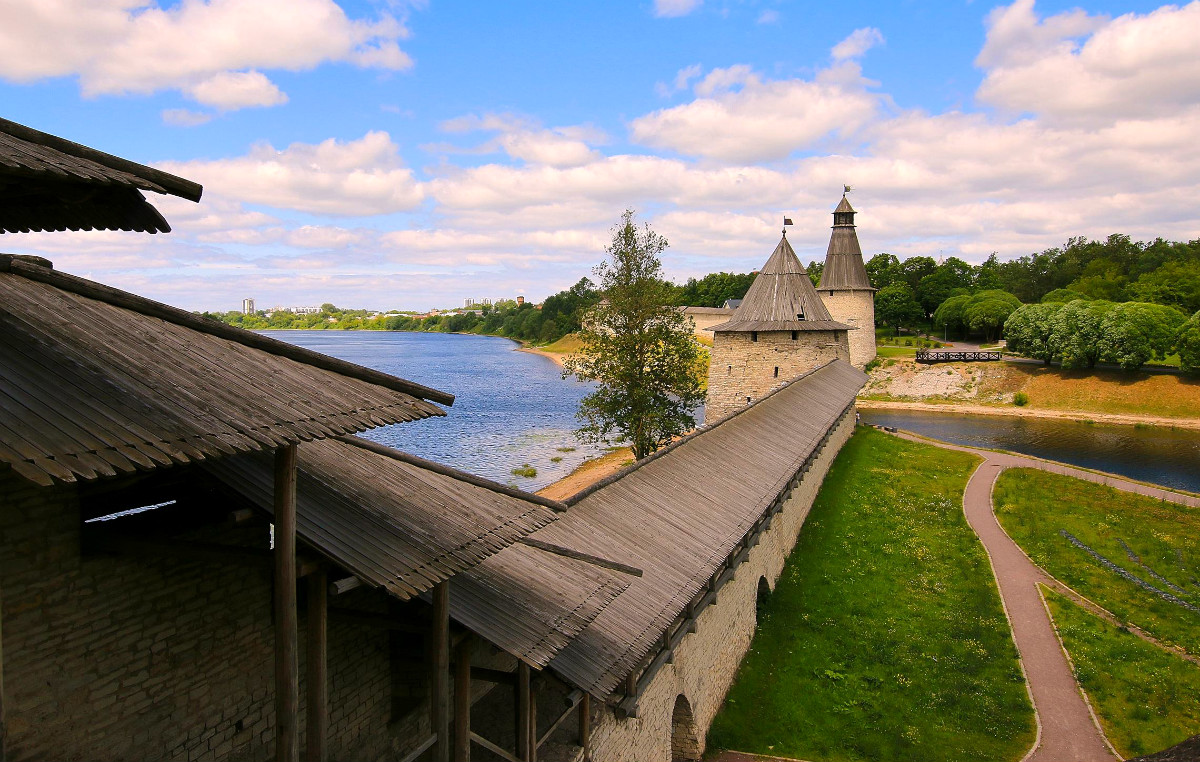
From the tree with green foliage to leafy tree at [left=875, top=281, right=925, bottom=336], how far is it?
22.8m

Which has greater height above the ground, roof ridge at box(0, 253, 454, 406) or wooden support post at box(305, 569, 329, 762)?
roof ridge at box(0, 253, 454, 406)

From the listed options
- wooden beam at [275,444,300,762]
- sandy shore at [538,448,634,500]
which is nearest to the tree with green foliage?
sandy shore at [538,448,634,500]

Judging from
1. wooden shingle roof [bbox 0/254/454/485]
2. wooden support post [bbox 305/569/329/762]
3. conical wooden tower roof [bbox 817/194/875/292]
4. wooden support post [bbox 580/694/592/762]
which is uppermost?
conical wooden tower roof [bbox 817/194/875/292]

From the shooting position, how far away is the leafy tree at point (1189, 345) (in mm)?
39969

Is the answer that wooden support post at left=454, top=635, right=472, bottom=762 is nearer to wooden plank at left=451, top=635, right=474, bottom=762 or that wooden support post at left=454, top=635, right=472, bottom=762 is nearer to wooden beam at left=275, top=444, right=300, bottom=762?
wooden plank at left=451, top=635, right=474, bottom=762

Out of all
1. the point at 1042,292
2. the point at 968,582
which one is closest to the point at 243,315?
the point at 1042,292

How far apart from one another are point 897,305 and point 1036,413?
25403mm

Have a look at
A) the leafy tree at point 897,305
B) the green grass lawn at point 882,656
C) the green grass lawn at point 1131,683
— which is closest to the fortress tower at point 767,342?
the green grass lawn at point 882,656

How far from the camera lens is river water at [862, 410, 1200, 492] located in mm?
29875

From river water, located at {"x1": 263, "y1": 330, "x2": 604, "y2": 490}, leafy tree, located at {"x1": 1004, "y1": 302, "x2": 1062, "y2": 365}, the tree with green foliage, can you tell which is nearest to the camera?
river water, located at {"x1": 263, "y1": 330, "x2": 604, "y2": 490}

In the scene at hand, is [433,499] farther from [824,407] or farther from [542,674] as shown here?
[824,407]

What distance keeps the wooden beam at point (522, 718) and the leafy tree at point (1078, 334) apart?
47466 mm

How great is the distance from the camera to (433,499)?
548cm

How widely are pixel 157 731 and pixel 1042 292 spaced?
87360 mm
